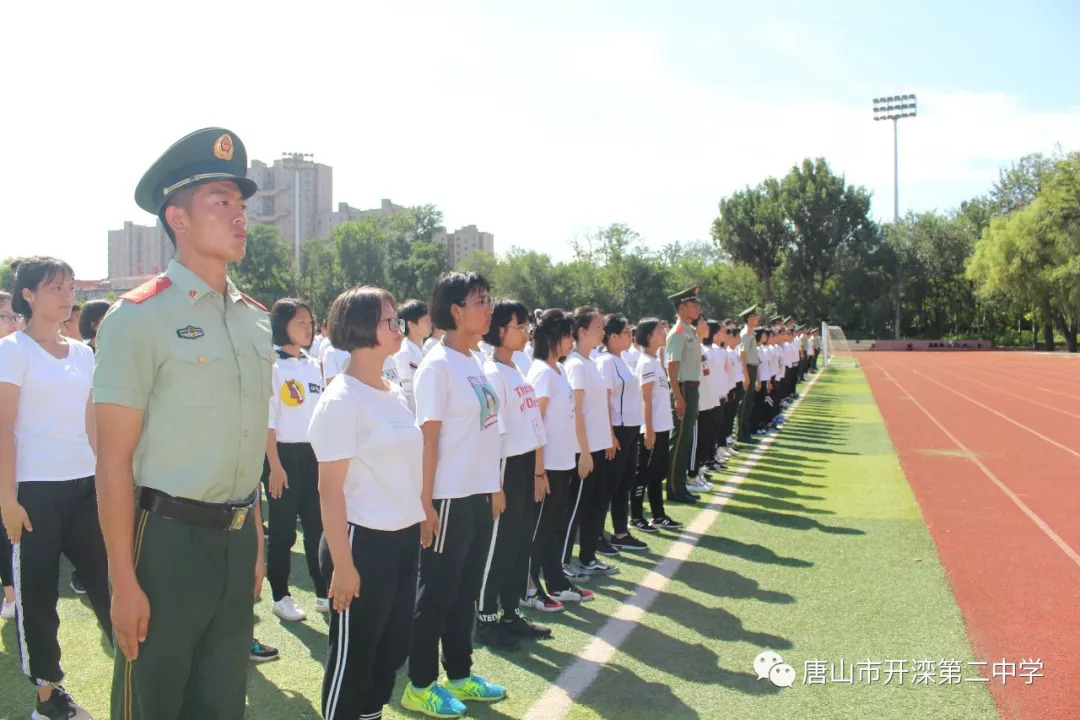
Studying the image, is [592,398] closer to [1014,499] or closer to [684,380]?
[684,380]

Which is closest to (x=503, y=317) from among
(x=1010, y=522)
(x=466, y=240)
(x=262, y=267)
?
(x=1010, y=522)

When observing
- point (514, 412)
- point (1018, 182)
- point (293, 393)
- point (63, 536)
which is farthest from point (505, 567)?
point (1018, 182)

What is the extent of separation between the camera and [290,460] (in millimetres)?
5039

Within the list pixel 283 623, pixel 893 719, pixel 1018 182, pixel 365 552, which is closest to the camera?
pixel 365 552

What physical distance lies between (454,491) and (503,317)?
1.22 metres

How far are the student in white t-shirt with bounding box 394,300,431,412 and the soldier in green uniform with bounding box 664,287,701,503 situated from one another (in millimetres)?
2618

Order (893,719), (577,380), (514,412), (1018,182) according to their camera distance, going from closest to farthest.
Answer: (893,719), (514,412), (577,380), (1018,182)

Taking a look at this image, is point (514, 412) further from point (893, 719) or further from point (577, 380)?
point (893, 719)

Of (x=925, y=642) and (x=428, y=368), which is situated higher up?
(x=428, y=368)

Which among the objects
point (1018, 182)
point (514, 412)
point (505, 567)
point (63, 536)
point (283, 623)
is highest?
point (1018, 182)

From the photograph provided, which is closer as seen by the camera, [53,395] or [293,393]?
[53,395]

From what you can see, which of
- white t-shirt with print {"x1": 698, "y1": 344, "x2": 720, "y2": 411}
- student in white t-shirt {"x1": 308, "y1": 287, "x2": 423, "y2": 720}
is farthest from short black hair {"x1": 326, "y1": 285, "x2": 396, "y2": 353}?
white t-shirt with print {"x1": 698, "y1": 344, "x2": 720, "y2": 411}

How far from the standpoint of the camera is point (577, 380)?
572 cm

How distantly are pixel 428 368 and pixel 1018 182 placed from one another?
7774 centimetres
